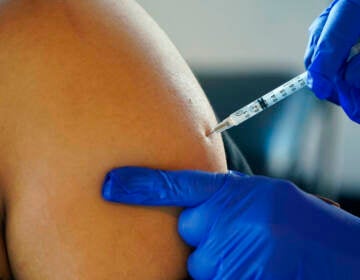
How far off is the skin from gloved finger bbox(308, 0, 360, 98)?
26 centimetres

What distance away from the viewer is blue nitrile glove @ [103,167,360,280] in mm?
738

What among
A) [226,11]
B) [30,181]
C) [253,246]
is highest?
[226,11]

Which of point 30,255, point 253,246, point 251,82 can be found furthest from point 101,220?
point 251,82

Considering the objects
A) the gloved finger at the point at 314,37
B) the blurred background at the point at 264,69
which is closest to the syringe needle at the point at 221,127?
the gloved finger at the point at 314,37

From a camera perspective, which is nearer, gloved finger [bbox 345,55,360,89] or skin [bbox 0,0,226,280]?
skin [bbox 0,0,226,280]

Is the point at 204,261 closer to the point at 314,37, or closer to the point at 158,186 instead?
the point at 158,186

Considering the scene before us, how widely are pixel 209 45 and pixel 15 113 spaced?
3.98ft

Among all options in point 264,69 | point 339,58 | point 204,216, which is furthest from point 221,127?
point 264,69

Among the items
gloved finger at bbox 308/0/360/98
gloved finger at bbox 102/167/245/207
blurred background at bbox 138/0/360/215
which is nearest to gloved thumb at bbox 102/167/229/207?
gloved finger at bbox 102/167/245/207

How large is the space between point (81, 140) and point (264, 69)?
1187 millimetres

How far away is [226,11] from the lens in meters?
1.77

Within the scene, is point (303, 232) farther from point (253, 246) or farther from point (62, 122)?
point (62, 122)

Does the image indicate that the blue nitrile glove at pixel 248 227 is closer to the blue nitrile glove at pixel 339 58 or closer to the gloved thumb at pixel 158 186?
the gloved thumb at pixel 158 186

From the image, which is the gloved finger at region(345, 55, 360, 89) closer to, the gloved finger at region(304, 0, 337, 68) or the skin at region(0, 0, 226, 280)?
the gloved finger at region(304, 0, 337, 68)
